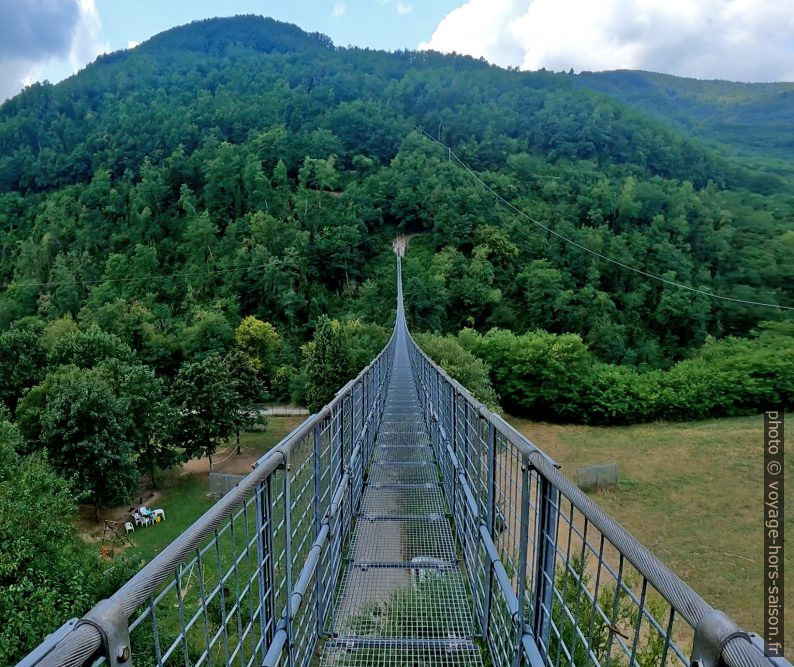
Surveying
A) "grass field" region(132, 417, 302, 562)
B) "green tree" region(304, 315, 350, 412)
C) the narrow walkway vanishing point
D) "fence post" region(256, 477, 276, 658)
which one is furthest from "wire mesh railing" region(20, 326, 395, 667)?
"green tree" region(304, 315, 350, 412)

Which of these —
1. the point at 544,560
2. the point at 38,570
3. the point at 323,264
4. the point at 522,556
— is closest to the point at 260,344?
the point at 323,264

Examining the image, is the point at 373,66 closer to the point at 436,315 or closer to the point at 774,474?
the point at 436,315

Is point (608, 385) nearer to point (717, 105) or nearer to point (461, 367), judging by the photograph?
point (461, 367)

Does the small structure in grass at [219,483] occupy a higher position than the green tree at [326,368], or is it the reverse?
the green tree at [326,368]

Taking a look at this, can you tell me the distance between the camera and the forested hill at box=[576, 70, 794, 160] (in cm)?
6450

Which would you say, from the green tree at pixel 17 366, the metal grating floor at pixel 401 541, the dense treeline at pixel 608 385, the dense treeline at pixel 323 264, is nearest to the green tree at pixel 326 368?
the dense treeline at pixel 323 264

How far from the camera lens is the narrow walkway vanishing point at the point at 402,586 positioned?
1.84 meters

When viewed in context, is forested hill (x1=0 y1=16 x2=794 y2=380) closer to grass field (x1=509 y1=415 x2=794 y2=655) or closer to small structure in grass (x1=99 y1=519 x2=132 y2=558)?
grass field (x1=509 y1=415 x2=794 y2=655)

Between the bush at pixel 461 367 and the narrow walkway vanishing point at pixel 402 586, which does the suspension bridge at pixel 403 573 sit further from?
the bush at pixel 461 367

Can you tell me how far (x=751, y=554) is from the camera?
980 centimetres

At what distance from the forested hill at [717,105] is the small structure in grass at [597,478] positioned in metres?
60.2

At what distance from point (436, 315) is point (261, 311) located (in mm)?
11572

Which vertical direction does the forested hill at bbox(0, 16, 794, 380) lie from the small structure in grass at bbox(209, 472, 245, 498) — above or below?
above

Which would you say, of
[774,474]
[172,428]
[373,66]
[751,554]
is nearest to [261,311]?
[172,428]
